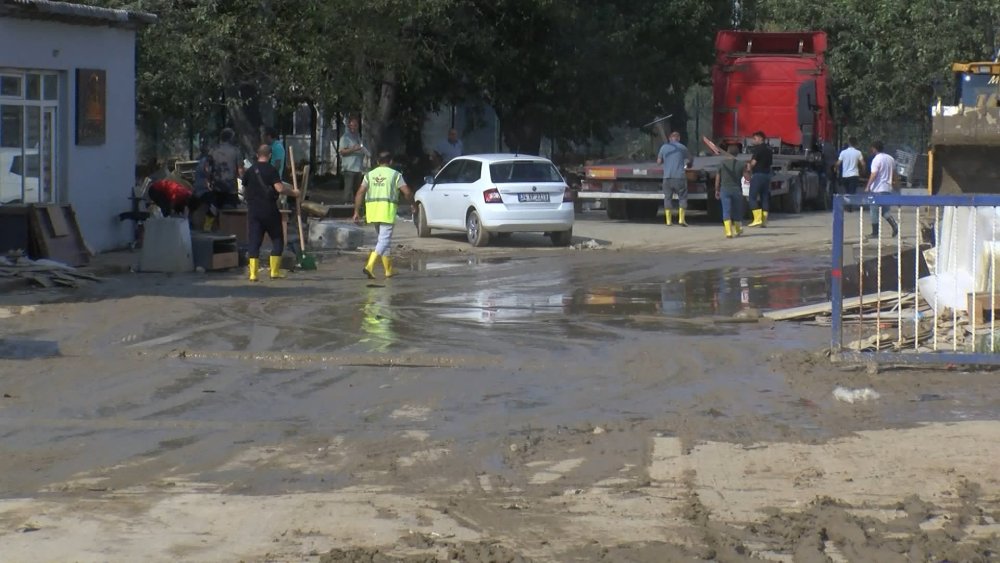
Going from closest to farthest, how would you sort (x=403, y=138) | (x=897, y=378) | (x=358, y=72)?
(x=897, y=378) < (x=358, y=72) < (x=403, y=138)

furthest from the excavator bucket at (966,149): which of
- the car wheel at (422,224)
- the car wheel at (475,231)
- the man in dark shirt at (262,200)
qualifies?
the car wheel at (422,224)

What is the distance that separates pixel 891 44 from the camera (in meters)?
42.4

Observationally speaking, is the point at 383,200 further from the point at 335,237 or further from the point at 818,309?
the point at 818,309

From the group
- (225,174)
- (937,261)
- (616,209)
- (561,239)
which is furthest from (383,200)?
(616,209)

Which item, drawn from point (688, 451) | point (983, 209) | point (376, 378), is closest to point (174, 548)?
point (688, 451)

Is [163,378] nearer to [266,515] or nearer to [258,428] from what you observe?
[258,428]

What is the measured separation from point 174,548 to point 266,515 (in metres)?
0.61

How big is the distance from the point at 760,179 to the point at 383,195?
11.0 metres

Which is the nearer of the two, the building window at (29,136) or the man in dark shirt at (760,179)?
the building window at (29,136)

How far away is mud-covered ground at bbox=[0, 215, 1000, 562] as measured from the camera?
20.6 feet

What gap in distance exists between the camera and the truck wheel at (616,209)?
94.7 ft

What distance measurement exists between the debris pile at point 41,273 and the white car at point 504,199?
7121 mm

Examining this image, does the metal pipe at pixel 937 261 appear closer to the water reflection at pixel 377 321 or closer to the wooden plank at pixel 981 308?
the wooden plank at pixel 981 308

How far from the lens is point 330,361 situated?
11.3 meters
